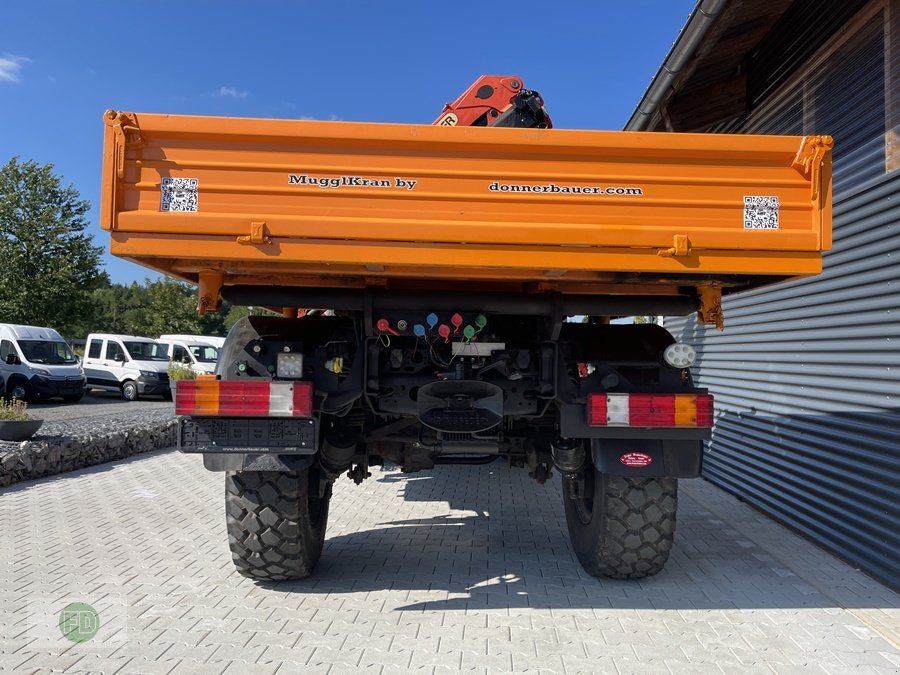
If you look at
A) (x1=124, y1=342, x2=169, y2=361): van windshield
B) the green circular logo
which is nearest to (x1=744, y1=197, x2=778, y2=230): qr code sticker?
the green circular logo

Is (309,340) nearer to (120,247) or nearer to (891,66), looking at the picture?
(120,247)

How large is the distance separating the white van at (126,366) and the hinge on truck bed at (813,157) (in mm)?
19552

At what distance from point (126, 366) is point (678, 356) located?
19.8 metres

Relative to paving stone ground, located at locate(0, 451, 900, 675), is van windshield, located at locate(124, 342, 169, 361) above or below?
above

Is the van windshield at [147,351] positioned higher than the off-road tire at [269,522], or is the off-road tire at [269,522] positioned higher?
the van windshield at [147,351]

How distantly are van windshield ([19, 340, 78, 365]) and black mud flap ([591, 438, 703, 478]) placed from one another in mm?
17919

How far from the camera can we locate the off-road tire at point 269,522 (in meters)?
3.69

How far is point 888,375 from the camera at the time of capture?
13.9 feet

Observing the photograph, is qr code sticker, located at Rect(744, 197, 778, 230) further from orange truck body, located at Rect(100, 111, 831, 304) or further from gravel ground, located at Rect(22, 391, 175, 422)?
gravel ground, located at Rect(22, 391, 175, 422)

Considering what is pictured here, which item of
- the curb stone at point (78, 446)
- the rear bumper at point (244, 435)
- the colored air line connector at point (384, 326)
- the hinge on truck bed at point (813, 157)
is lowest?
the curb stone at point (78, 446)

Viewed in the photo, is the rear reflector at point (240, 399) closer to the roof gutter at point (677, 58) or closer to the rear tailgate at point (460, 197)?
the rear tailgate at point (460, 197)

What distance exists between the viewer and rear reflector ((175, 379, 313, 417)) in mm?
3271

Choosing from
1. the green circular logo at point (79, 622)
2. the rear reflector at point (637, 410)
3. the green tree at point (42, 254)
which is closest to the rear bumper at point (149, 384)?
the green tree at point (42, 254)

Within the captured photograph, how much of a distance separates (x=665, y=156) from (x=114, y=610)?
12.6ft
